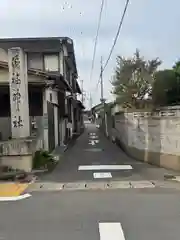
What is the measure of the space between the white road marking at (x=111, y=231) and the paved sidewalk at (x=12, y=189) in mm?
3983

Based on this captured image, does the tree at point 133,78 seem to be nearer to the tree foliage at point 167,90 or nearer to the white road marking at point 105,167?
the tree foliage at point 167,90

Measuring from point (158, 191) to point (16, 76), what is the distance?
742 centimetres

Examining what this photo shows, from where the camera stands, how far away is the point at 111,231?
21.7 feet

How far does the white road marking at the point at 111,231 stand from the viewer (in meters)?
6.24

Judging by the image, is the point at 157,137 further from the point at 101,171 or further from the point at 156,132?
the point at 101,171

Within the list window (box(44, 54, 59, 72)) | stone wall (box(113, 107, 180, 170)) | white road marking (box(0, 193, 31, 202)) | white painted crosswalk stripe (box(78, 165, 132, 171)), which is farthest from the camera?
window (box(44, 54, 59, 72))

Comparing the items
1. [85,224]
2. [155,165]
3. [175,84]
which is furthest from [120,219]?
[175,84]

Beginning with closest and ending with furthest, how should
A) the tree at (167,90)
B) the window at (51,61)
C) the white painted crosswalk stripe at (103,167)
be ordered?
the white painted crosswalk stripe at (103,167) < the tree at (167,90) < the window at (51,61)

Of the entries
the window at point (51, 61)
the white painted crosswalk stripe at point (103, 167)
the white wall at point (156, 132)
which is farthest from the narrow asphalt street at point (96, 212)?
the window at point (51, 61)

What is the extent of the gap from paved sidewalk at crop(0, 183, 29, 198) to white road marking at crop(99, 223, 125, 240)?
398 cm

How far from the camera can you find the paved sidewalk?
34.0 ft

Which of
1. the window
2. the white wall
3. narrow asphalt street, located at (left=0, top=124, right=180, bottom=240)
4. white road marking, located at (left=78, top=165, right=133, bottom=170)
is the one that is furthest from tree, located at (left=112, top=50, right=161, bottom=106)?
narrow asphalt street, located at (left=0, top=124, right=180, bottom=240)

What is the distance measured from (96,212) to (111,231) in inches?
56.6

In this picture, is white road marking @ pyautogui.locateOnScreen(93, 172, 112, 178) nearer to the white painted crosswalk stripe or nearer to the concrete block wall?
the white painted crosswalk stripe
